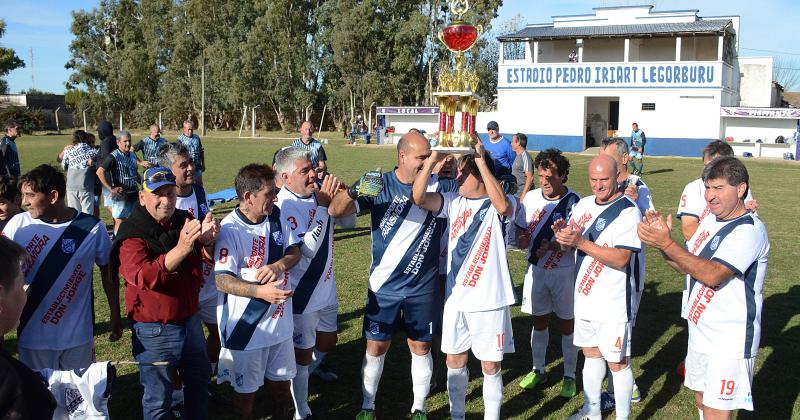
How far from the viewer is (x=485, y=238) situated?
4.56 m

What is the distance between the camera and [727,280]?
13.0 feet

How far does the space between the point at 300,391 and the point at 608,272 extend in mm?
2554

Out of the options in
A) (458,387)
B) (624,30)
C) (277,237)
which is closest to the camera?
(277,237)

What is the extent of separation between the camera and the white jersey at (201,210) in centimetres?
526

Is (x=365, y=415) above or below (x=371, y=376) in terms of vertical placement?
below

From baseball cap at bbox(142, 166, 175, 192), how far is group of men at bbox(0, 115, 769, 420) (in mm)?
11

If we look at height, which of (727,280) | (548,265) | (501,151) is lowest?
(548,265)

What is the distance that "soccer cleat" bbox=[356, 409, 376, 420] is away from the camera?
482cm

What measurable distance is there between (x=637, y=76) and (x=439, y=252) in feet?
121

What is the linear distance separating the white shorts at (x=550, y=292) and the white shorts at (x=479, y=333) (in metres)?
1.13

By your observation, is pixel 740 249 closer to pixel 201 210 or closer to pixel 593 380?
pixel 593 380

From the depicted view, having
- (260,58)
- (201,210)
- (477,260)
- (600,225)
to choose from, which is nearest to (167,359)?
(477,260)

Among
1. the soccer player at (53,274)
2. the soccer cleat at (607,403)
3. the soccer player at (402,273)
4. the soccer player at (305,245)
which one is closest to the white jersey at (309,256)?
the soccer player at (305,245)

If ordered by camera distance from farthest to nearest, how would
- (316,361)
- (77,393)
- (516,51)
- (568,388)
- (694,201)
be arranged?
(516,51)
(694,201)
(316,361)
(568,388)
(77,393)
